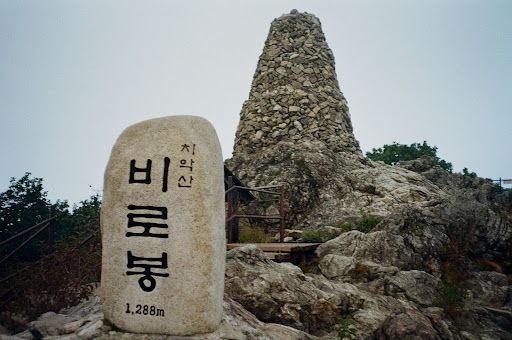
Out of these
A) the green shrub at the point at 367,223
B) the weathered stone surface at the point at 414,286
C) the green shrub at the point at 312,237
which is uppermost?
the green shrub at the point at 367,223

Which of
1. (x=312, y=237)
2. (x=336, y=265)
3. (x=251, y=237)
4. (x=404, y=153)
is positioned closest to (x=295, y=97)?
(x=312, y=237)

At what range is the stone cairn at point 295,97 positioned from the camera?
1498cm

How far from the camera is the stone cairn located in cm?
1498

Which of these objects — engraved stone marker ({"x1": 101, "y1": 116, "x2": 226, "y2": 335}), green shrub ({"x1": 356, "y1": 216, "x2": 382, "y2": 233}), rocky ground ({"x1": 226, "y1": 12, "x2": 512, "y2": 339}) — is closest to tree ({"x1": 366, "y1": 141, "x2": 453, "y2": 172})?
rocky ground ({"x1": 226, "y1": 12, "x2": 512, "y2": 339})

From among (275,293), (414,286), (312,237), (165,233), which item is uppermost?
(165,233)

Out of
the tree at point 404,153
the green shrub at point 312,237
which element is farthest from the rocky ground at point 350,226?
the tree at point 404,153

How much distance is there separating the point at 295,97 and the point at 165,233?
40.5ft

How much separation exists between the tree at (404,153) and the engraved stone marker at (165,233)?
2933 centimetres

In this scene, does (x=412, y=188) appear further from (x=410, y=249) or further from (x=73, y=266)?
(x=73, y=266)

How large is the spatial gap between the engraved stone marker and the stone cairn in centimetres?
1118

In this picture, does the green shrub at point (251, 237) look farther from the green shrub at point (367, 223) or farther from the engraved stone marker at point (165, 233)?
the engraved stone marker at point (165, 233)

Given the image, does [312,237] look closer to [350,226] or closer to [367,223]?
[350,226]

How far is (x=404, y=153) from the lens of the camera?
1227 inches

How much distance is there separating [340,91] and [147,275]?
46.2 ft
